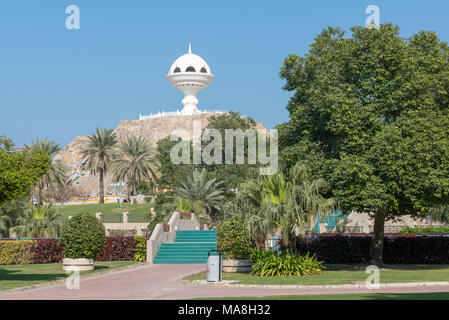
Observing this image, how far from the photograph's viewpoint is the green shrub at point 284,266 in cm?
2553

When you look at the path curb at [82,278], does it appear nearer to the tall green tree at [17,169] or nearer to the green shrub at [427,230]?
the tall green tree at [17,169]

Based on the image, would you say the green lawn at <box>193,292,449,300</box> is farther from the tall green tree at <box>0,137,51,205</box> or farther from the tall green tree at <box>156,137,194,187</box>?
the tall green tree at <box>156,137,194,187</box>

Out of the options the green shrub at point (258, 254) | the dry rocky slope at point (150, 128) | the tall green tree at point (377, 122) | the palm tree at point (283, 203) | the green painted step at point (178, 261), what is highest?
the dry rocky slope at point (150, 128)

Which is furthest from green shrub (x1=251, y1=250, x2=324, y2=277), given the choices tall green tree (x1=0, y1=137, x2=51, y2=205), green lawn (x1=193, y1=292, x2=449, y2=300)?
tall green tree (x1=0, y1=137, x2=51, y2=205)

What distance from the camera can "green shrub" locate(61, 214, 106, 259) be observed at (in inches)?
1115

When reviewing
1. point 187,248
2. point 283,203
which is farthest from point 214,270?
point 187,248

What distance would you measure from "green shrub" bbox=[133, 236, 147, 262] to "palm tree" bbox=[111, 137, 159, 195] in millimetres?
53327

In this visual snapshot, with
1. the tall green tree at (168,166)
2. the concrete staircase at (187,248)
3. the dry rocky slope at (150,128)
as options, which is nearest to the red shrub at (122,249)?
the concrete staircase at (187,248)

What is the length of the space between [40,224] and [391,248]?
26.1 meters

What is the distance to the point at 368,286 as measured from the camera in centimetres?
2092

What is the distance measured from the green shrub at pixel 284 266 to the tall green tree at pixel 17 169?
30.9ft
